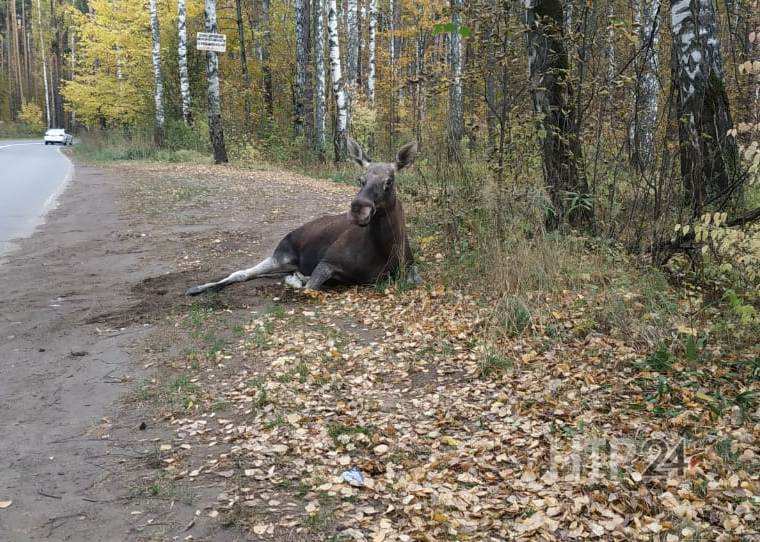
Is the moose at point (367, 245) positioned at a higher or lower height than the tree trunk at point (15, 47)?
lower

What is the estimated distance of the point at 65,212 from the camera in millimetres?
15586

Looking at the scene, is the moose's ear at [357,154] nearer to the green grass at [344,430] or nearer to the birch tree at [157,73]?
the green grass at [344,430]

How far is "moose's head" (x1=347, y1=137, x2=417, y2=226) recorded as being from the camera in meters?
7.52

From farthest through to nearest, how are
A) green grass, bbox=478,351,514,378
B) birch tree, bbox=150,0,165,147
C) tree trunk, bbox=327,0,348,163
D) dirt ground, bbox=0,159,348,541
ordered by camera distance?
1. birch tree, bbox=150,0,165,147
2. tree trunk, bbox=327,0,348,163
3. green grass, bbox=478,351,514,378
4. dirt ground, bbox=0,159,348,541

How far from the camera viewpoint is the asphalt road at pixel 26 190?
1378 cm

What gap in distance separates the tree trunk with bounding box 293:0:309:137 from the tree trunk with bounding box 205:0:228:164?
2721 mm

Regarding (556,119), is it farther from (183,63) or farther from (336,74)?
(183,63)

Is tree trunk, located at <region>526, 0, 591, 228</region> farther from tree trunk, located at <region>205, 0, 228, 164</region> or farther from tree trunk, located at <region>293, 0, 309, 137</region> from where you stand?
tree trunk, located at <region>205, 0, 228, 164</region>

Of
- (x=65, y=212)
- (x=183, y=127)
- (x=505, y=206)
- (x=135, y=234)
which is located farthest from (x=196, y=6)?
(x=505, y=206)

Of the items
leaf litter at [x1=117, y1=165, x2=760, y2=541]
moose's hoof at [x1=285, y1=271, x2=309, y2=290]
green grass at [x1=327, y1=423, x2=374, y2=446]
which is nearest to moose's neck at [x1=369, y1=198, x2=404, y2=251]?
moose's hoof at [x1=285, y1=271, x2=309, y2=290]

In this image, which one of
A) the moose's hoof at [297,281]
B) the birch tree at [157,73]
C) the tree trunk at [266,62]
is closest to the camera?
the moose's hoof at [297,281]

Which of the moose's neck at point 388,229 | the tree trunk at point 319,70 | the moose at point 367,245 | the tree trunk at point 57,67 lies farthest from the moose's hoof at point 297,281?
the tree trunk at point 57,67

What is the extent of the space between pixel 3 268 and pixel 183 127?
58.5 feet

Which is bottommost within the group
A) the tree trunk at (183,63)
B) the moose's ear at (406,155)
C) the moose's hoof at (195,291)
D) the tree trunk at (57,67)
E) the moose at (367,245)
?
the moose's hoof at (195,291)
